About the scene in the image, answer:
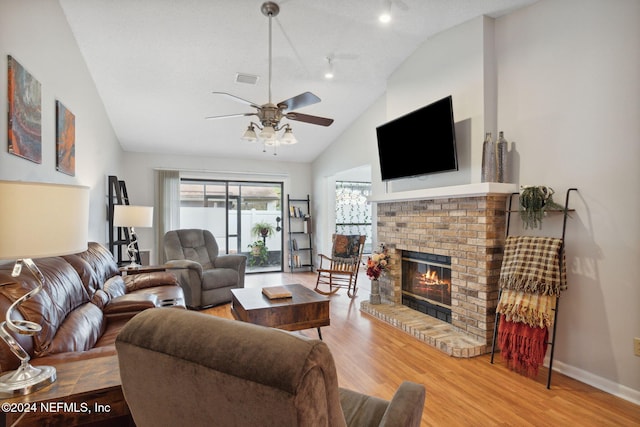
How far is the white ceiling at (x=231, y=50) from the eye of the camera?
289 cm

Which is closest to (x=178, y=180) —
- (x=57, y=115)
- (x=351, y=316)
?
(x=57, y=115)

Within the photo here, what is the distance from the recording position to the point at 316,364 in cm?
61

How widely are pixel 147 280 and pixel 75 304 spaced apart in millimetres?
1266

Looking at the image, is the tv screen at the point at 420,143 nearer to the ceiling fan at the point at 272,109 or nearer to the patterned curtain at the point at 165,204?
the ceiling fan at the point at 272,109

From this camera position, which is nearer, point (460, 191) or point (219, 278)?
point (460, 191)

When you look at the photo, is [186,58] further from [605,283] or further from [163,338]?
[605,283]

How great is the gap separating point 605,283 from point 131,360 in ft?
9.55

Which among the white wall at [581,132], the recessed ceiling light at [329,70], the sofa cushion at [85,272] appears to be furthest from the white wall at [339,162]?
the sofa cushion at [85,272]

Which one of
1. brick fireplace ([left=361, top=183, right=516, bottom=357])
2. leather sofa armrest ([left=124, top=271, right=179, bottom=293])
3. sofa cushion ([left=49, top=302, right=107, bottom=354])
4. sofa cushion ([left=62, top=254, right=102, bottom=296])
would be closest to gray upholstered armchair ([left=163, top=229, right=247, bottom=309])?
leather sofa armrest ([left=124, top=271, right=179, bottom=293])

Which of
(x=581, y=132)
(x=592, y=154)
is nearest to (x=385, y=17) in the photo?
(x=581, y=132)

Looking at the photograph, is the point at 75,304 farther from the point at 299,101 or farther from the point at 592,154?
the point at 592,154

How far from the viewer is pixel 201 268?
4219 millimetres

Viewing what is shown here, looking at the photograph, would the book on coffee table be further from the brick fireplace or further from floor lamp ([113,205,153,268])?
floor lamp ([113,205,153,268])

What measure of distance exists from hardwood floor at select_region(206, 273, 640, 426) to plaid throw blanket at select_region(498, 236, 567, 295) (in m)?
0.68
